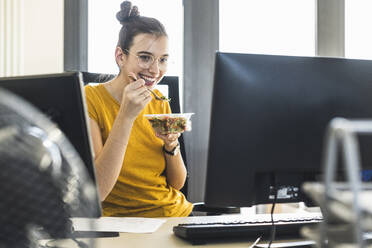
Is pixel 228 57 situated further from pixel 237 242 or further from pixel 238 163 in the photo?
pixel 237 242

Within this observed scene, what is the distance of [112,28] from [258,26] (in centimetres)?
90

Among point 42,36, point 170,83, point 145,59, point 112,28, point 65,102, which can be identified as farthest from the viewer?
point 112,28

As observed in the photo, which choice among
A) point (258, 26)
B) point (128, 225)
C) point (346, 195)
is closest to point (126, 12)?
point (128, 225)

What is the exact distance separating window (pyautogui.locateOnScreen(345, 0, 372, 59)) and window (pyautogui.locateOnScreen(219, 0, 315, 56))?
1.06ft

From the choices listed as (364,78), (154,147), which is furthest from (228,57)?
(154,147)

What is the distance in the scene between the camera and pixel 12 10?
2.41 metres

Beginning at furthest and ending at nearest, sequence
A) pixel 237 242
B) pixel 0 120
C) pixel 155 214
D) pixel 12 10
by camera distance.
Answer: pixel 12 10, pixel 155 214, pixel 237 242, pixel 0 120

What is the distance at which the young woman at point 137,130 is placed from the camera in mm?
1534

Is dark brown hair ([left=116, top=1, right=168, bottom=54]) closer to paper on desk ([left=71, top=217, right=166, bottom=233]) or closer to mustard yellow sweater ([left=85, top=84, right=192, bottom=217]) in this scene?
mustard yellow sweater ([left=85, top=84, right=192, bottom=217])

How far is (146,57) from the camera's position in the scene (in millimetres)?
1644

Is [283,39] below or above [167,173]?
above

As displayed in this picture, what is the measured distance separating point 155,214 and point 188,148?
1.14 meters

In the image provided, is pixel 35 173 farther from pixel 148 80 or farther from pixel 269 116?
pixel 148 80

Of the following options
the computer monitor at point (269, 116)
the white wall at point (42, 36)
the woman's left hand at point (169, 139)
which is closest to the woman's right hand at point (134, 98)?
the woman's left hand at point (169, 139)
